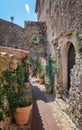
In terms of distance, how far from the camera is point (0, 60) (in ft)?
10.4

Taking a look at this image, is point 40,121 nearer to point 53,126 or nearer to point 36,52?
point 53,126

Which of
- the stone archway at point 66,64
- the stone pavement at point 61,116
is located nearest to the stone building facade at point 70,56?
the stone archway at point 66,64

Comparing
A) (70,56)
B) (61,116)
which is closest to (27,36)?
(70,56)

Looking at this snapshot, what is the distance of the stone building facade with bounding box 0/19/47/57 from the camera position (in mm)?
15180

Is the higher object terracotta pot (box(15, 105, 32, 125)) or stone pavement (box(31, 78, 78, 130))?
terracotta pot (box(15, 105, 32, 125))

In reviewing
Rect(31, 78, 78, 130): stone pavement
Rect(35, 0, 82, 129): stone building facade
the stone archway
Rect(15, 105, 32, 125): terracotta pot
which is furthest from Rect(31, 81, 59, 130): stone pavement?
the stone archway

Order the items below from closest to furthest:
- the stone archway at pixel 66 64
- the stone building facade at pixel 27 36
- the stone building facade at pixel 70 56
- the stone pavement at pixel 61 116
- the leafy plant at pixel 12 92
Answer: the leafy plant at pixel 12 92, the stone pavement at pixel 61 116, the stone building facade at pixel 70 56, the stone archway at pixel 66 64, the stone building facade at pixel 27 36

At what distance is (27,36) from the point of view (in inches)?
616

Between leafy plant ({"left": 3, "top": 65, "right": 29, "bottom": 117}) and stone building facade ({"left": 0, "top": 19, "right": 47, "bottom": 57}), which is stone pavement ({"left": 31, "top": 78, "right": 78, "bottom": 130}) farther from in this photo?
stone building facade ({"left": 0, "top": 19, "right": 47, "bottom": 57})

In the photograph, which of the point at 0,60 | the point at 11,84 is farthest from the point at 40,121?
the point at 0,60

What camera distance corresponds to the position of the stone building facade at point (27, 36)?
1518 centimetres

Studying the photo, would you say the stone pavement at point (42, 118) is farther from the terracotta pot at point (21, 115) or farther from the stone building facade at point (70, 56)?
the stone building facade at point (70, 56)

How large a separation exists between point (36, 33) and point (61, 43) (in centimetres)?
706

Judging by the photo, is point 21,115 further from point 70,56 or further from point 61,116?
point 70,56
